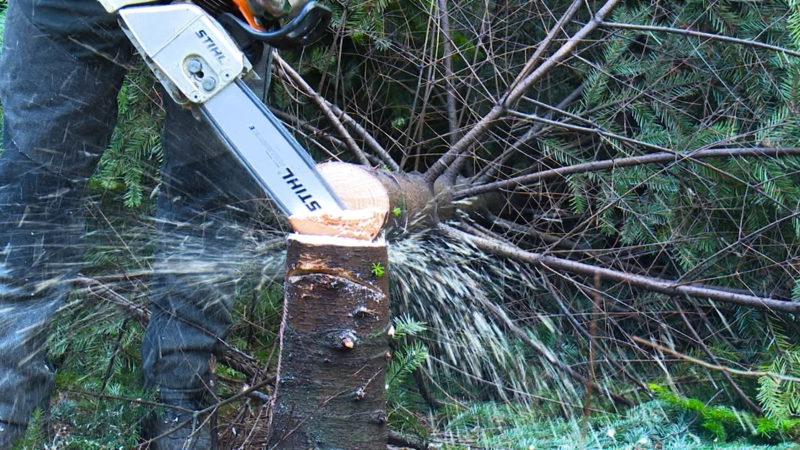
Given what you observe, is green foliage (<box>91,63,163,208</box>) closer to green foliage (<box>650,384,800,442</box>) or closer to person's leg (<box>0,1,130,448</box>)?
person's leg (<box>0,1,130,448</box>)

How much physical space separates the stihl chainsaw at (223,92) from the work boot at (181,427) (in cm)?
73

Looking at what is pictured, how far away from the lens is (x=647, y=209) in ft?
10.1

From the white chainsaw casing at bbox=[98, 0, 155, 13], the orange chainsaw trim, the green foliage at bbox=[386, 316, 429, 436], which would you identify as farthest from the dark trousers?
the green foliage at bbox=[386, 316, 429, 436]

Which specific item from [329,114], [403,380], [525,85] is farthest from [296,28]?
[403,380]

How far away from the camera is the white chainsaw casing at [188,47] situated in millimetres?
1935

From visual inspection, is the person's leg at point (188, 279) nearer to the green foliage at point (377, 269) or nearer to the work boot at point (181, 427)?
the work boot at point (181, 427)

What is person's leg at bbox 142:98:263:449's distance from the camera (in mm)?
2301

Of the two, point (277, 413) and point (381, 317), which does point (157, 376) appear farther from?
point (381, 317)

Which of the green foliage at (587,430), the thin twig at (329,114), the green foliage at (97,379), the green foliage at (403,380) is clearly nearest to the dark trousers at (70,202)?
the green foliage at (97,379)

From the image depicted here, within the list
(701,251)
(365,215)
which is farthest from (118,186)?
(701,251)

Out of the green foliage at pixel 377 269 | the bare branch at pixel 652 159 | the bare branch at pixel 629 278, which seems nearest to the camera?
the green foliage at pixel 377 269

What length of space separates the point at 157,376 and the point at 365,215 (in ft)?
2.91

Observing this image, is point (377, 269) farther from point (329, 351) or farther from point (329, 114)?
point (329, 114)

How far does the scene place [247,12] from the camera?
212 cm
